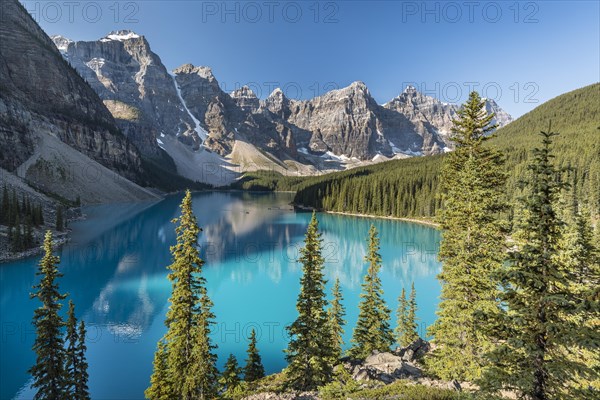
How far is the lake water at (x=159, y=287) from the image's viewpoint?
25.9 metres

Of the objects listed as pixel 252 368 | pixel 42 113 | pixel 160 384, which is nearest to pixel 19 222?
pixel 160 384

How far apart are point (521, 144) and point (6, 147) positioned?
194835mm

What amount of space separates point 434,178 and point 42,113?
180385 millimetres

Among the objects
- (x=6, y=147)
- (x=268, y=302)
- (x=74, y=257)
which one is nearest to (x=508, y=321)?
(x=268, y=302)

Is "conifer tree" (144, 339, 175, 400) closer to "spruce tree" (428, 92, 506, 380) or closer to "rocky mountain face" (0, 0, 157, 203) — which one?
"spruce tree" (428, 92, 506, 380)

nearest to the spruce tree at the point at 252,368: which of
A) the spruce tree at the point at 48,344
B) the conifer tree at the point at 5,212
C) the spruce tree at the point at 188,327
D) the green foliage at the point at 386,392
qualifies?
the spruce tree at the point at 188,327

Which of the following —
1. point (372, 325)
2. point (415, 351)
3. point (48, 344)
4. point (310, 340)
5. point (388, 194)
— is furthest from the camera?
point (388, 194)

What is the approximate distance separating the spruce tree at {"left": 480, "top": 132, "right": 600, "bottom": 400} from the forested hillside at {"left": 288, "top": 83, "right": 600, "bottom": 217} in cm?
8539

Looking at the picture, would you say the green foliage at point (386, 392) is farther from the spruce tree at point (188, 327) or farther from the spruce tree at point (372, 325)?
the spruce tree at point (372, 325)

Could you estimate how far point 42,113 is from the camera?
155 meters

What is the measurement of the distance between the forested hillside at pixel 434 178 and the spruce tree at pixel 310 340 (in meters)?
78.8

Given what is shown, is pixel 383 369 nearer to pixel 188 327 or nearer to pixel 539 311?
pixel 188 327

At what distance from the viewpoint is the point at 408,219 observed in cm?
10850

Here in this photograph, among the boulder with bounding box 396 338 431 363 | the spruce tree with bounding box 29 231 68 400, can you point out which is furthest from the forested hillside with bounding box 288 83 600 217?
the spruce tree with bounding box 29 231 68 400
